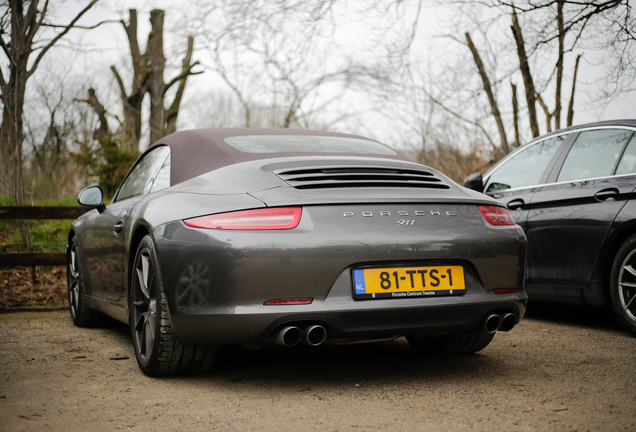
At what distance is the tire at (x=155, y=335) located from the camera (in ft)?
9.93

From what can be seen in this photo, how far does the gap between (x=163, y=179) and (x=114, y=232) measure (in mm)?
574

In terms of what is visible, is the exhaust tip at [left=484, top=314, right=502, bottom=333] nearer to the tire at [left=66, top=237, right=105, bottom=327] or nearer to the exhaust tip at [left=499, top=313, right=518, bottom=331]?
the exhaust tip at [left=499, top=313, right=518, bottom=331]

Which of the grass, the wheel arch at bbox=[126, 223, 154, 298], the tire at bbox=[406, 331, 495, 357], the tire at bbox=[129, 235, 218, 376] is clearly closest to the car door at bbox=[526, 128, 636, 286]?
the tire at bbox=[406, 331, 495, 357]

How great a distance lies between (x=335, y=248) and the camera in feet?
8.96

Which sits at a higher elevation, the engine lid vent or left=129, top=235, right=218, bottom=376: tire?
the engine lid vent

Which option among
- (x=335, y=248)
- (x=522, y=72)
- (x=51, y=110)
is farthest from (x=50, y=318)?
(x=51, y=110)

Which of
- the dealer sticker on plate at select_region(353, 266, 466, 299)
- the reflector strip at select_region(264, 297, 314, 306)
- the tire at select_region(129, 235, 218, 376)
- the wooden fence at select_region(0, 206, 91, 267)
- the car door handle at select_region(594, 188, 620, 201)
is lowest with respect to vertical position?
the wooden fence at select_region(0, 206, 91, 267)

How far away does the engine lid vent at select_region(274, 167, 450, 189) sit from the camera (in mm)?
2980

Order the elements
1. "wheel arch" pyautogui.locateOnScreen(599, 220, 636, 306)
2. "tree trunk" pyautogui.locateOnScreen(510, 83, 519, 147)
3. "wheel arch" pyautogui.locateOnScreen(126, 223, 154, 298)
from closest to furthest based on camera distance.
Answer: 1. "wheel arch" pyautogui.locateOnScreen(126, 223, 154, 298)
2. "wheel arch" pyautogui.locateOnScreen(599, 220, 636, 306)
3. "tree trunk" pyautogui.locateOnScreen(510, 83, 519, 147)

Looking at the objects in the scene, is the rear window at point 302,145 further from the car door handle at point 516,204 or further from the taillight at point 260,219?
the car door handle at point 516,204

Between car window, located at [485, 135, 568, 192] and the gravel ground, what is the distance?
1534mm

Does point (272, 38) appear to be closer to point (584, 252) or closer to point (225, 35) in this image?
point (225, 35)

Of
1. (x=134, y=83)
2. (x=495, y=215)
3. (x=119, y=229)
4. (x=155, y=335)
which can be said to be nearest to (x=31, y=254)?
(x=119, y=229)

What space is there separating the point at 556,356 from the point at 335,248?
1.83m
